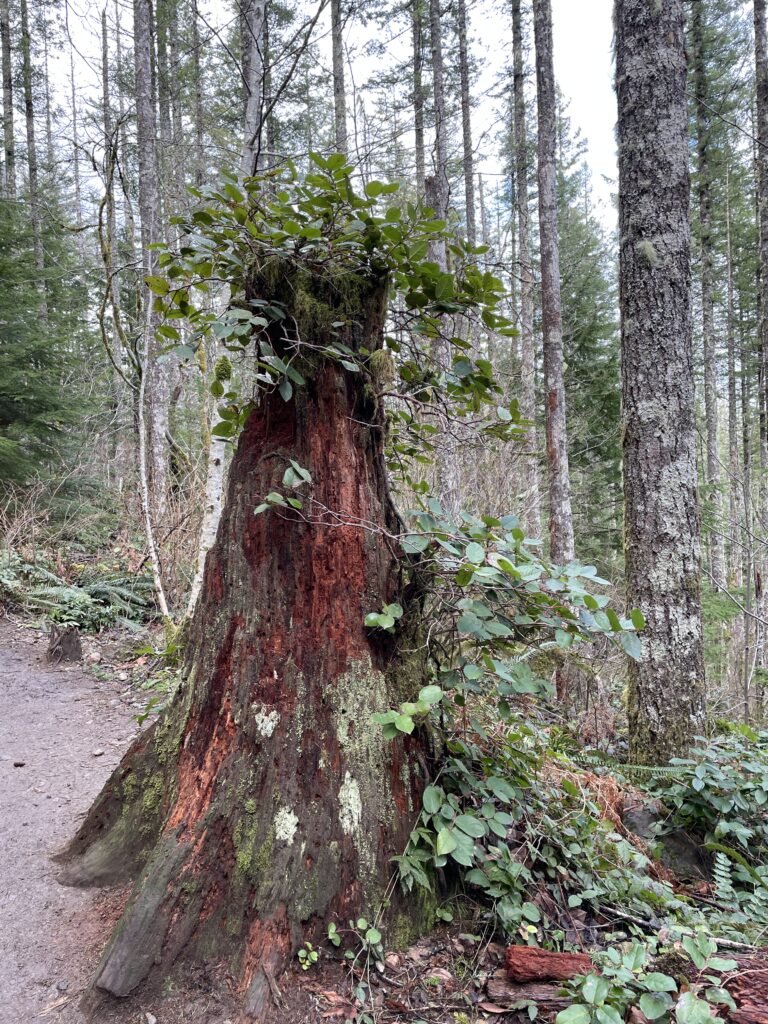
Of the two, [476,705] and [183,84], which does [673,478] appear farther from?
[183,84]

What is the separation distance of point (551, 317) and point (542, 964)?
7978 millimetres

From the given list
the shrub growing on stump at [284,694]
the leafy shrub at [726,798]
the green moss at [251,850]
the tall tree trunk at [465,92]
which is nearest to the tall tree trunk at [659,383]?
the leafy shrub at [726,798]

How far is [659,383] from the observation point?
3.49 m

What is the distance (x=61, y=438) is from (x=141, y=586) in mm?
3857

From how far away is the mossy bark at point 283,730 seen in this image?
1.66 metres

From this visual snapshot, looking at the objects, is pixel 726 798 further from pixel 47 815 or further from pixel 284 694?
pixel 47 815

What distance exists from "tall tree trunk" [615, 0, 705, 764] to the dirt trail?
3.11 meters

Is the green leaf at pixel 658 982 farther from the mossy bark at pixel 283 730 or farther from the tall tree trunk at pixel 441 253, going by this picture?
the tall tree trunk at pixel 441 253

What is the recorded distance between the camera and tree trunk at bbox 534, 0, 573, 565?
7566 millimetres

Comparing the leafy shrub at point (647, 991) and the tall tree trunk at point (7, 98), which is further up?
the tall tree trunk at point (7, 98)

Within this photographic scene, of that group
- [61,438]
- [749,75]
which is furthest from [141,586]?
[749,75]

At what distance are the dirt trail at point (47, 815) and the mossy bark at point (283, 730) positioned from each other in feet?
0.59

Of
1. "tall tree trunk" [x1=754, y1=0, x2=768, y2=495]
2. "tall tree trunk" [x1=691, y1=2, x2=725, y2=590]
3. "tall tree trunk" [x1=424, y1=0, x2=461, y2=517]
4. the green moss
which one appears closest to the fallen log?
the green moss

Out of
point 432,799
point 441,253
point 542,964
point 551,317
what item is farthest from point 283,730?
point 441,253
